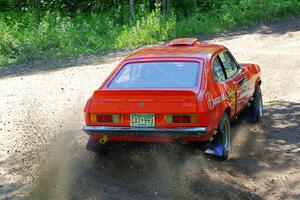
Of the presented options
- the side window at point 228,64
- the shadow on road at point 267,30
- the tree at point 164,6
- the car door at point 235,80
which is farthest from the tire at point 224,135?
the tree at point 164,6

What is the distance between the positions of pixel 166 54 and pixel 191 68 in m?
0.54

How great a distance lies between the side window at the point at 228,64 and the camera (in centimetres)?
710

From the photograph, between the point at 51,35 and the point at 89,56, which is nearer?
the point at 89,56

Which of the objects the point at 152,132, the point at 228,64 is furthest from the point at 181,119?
the point at 228,64

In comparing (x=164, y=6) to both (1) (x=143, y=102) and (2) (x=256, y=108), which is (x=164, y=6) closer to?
(2) (x=256, y=108)

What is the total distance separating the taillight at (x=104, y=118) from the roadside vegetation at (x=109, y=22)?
10688 millimetres

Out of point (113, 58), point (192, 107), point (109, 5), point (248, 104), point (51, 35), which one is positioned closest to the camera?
point (192, 107)

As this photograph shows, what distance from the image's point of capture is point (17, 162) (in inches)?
258

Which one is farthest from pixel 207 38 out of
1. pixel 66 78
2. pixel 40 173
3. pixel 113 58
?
pixel 40 173

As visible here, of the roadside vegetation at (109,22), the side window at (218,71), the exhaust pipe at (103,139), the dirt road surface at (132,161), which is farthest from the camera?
the roadside vegetation at (109,22)

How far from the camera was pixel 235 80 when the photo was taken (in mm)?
7098

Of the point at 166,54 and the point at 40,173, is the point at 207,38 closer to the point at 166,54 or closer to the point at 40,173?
the point at 166,54

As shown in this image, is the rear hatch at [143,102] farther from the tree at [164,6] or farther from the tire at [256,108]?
the tree at [164,6]

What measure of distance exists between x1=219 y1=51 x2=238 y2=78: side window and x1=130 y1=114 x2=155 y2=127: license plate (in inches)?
71.6
